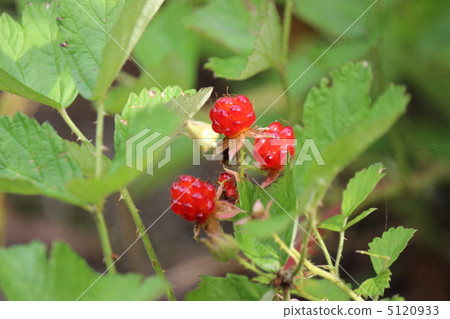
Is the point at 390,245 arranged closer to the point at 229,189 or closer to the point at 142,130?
the point at 229,189

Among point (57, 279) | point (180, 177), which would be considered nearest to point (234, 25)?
point (180, 177)

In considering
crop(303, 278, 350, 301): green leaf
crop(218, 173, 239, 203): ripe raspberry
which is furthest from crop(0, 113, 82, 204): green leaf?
crop(303, 278, 350, 301): green leaf

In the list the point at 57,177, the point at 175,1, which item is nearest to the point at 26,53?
the point at 57,177

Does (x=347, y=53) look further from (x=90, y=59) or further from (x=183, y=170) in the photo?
(x=90, y=59)

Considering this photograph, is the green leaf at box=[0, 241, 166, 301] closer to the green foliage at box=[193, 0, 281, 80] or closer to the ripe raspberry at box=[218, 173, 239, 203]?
the ripe raspberry at box=[218, 173, 239, 203]

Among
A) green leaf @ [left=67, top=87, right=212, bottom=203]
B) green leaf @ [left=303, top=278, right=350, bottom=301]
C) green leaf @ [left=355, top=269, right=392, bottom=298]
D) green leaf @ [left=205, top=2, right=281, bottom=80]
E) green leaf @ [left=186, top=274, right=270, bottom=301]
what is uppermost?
green leaf @ [left=205, top=2, right=281, bottom=80]

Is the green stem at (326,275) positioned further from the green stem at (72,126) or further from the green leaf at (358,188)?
the green stem at (72,126)
